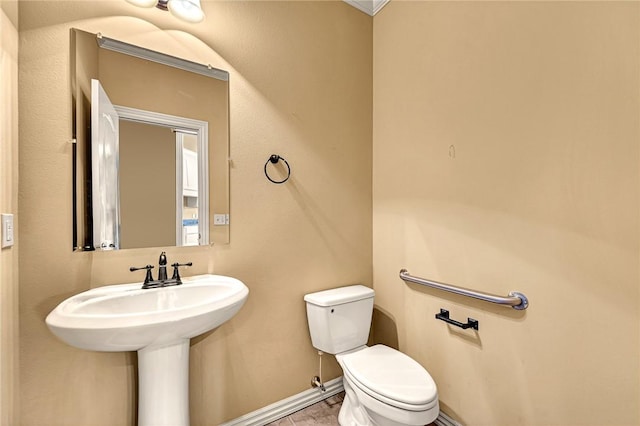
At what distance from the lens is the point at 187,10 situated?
1.35 m

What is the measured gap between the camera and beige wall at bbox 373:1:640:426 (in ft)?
3.40

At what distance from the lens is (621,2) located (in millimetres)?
1015

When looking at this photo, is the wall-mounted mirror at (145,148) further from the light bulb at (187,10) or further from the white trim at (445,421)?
the white trim at (445,421)

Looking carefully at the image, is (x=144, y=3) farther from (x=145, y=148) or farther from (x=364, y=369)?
(x=364, y=369)

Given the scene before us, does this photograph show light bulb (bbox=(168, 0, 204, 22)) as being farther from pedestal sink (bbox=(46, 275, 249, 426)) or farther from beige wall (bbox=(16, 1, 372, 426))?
pedestal sink (bbox=(46, 275, 249, 426))

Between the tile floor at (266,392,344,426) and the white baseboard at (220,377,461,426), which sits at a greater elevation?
the white baseboard at (220,377,461,426)

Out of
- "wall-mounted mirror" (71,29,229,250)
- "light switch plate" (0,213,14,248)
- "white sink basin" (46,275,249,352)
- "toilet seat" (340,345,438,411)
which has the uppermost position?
"wall-mounted mirror" (71,29,229,250)

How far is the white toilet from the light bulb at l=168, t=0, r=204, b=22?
1.51m

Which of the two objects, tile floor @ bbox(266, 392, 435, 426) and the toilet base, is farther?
tile floor @ bbox(266, 392, 435, 426)

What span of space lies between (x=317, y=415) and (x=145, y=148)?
1680mm

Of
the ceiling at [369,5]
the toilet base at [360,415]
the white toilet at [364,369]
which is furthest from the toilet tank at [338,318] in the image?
the ceiling at [369,5]

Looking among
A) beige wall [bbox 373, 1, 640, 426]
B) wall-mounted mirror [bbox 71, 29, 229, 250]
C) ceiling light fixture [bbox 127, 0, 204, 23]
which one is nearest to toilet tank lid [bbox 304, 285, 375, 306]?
beige wall [bbox 373, 1, 640, 426]

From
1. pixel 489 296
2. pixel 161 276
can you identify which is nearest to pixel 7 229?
pixel 161 276

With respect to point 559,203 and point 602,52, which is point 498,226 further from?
point 602,52
